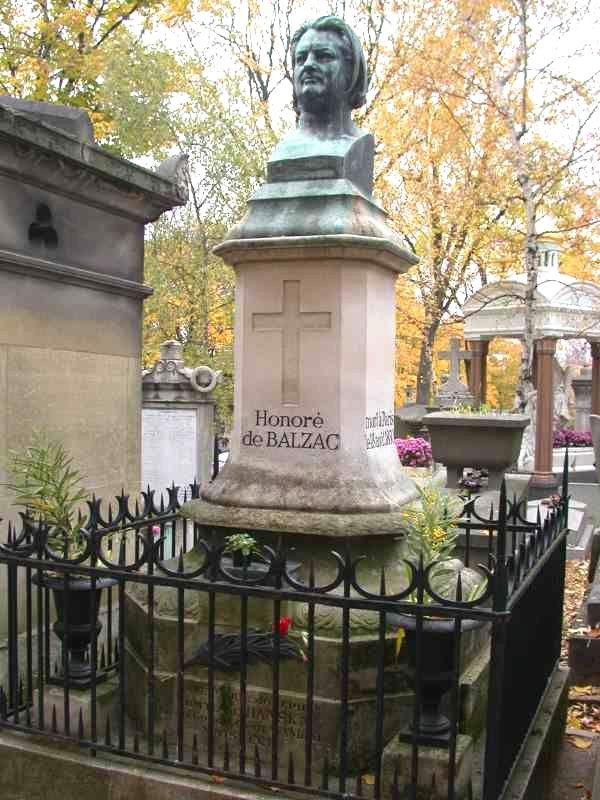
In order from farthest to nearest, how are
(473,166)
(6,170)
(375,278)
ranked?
(473,166) < (6,170) < (375,278)

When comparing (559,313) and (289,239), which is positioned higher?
(559,313)

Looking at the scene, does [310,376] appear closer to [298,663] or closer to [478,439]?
[298,663]

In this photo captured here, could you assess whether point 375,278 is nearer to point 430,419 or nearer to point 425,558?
point 425,558

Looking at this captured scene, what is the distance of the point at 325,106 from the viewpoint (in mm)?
4348

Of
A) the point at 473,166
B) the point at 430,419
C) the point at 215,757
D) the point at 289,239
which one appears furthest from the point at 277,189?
the point at 473,166

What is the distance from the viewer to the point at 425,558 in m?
3.39

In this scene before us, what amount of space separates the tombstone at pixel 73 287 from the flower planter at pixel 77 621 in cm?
113

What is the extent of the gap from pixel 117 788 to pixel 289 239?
2666 mm

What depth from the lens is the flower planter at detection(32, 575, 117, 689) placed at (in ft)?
11.6

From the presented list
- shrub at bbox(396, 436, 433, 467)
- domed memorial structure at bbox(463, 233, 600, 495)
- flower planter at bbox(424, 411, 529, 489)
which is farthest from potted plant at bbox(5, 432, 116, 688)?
shrub at bbox(396, 436, 433, 467)

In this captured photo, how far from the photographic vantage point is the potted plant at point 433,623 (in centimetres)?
295

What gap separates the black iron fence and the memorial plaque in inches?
289

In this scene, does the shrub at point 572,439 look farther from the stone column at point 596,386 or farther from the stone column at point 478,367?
the stone column at point 478,367

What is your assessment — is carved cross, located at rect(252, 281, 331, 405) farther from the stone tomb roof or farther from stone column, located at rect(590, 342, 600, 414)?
stone column, located at rect(590, 342, 600, 414)
